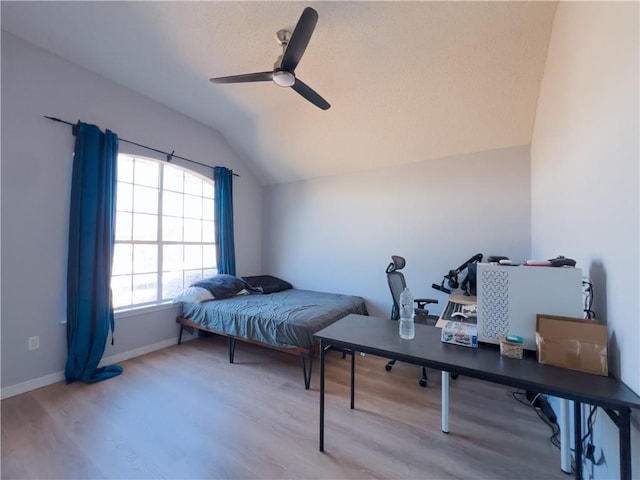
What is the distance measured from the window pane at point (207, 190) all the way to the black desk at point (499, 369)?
126 inches

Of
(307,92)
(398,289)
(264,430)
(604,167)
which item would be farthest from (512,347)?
(307,92)

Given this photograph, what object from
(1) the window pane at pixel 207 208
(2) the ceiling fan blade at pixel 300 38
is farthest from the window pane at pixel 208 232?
(2) the ceiling fan blade at pixel 300 38

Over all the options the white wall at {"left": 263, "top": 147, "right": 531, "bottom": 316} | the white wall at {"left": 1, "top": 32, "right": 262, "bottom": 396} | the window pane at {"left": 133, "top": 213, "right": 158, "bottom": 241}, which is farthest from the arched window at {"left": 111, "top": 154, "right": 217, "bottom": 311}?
the white wall at {"left": 263, "top": 147, "right": 531, "bottom": 316}

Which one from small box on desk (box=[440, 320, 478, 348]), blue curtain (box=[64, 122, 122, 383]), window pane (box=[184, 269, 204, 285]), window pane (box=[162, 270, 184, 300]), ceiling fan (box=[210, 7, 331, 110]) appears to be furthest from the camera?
window pane (box=[184, 269, 204, 285])

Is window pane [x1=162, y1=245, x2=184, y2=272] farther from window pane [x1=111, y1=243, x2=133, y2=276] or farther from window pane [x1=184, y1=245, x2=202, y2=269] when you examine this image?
window pane [x1=111, y1=243, x2=133, y2=276]

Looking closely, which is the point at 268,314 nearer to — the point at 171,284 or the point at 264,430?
the point at 264,430

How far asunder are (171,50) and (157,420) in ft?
10.2

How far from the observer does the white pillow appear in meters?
3.28

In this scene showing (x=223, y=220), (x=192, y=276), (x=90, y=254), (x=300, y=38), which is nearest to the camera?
(x=300, y=38)

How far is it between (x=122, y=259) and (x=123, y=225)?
0.40 metres

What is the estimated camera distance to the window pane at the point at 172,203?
11.2 ft

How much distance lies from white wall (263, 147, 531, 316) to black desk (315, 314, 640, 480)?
1.95 meters

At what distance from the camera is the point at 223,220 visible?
3.96m

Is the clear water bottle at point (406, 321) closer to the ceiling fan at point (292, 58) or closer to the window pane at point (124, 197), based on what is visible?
the ceiling fan at point (292, 58)
